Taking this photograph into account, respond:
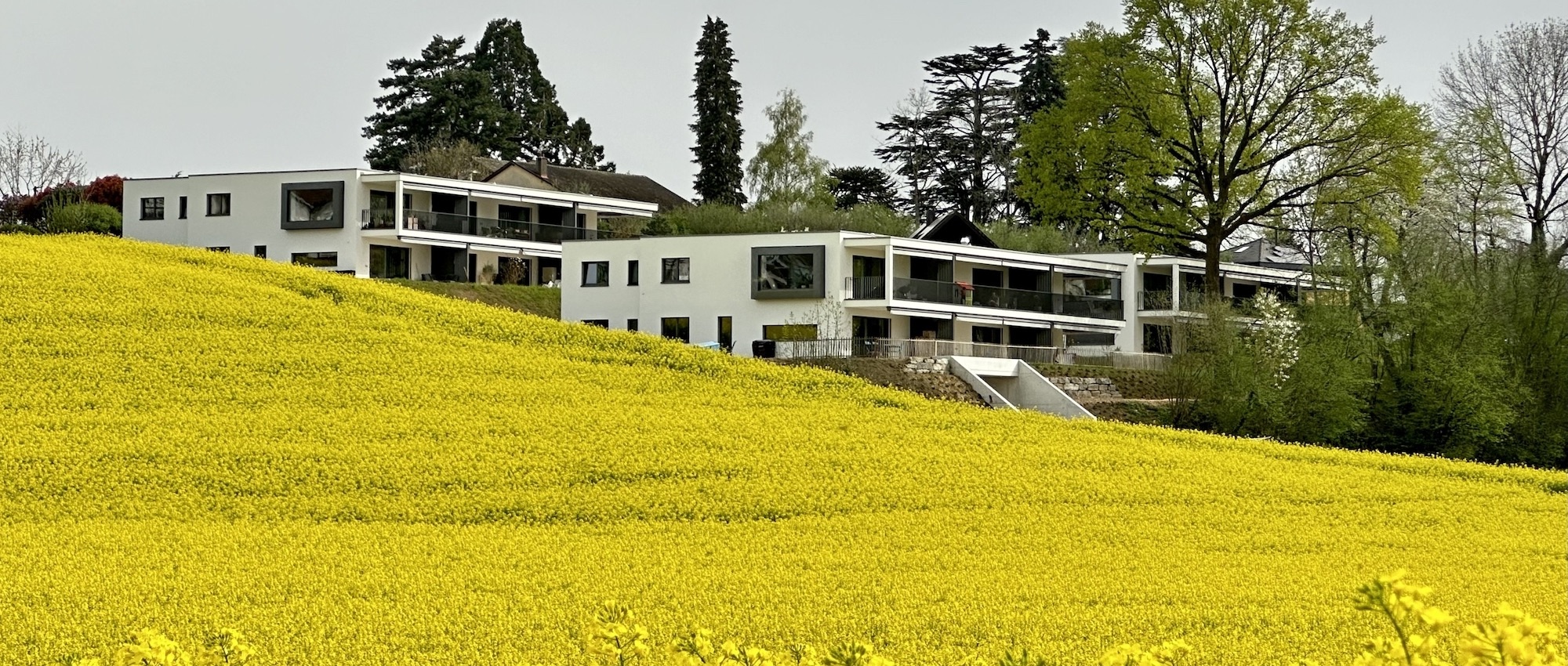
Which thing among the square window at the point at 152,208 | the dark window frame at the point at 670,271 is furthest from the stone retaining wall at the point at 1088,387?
the square window at the point at 152,208

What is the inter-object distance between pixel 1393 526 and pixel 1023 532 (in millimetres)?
6282

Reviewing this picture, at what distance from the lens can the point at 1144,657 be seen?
24.2 feet

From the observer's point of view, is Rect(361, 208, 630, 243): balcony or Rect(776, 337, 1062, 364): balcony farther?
Rect(361, 208, 630, 243): balcony

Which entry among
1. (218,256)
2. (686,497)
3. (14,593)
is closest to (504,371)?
(686,497)

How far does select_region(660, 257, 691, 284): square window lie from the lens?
57.1 metres

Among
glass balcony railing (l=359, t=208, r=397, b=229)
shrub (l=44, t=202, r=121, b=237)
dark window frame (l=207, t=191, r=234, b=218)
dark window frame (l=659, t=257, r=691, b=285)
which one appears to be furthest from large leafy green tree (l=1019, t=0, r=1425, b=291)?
shrub (l=44, t=202, r=121, b=237)

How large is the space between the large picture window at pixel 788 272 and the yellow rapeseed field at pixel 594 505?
15.0 metres

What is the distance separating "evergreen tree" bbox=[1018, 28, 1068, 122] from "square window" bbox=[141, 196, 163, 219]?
39.6 metres

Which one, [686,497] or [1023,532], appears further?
[686,497]

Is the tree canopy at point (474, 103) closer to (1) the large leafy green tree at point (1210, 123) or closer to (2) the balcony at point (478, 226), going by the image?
(2) the balcony at point (478, 226)

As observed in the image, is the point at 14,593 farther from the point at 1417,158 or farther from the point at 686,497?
the point at 1417,158

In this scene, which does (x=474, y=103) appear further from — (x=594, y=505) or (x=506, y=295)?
(x=594, y=505)

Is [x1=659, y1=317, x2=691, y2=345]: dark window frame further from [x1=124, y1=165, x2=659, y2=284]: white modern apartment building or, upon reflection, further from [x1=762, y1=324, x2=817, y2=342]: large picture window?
[x1=124, y1=165, x2=659, y2=284]: white modern apartment building

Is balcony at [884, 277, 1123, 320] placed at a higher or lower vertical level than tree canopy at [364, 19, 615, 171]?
lower
